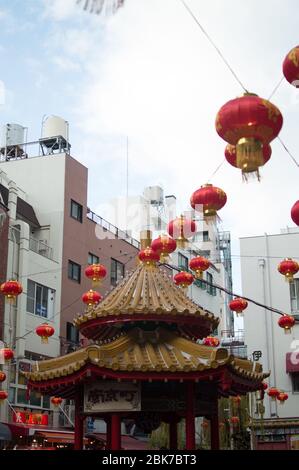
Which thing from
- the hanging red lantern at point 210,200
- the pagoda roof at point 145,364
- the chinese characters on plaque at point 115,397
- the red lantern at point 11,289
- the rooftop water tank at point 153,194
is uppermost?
the rooftop water tank at point 153,194

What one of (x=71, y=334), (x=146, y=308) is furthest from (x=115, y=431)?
(x=71, y=334)

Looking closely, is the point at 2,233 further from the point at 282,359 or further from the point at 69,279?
the point at 282,359

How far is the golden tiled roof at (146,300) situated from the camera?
14.1 metres

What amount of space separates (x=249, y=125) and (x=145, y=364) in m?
5.56

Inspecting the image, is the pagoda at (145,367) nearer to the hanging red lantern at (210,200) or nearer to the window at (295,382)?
the hanging red lantern at (210,200)

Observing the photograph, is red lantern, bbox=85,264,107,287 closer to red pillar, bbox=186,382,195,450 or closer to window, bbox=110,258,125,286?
red pillar, bbox=186,382,195,450

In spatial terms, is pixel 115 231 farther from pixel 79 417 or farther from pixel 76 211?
pixel 79 417

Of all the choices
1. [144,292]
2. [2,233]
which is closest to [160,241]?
[144,292]

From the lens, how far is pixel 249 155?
9.52 meters

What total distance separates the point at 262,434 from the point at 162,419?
65.3ft

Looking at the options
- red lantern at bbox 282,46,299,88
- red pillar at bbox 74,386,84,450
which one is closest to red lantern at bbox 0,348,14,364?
red pillar at bbox 74,386,84,450

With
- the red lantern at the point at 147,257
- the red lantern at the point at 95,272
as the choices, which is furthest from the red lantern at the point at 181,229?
the red lantern at the point at 95,272

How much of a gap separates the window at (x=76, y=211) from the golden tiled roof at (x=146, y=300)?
24452mm

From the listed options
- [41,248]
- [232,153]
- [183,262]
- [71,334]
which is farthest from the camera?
[183,262]
